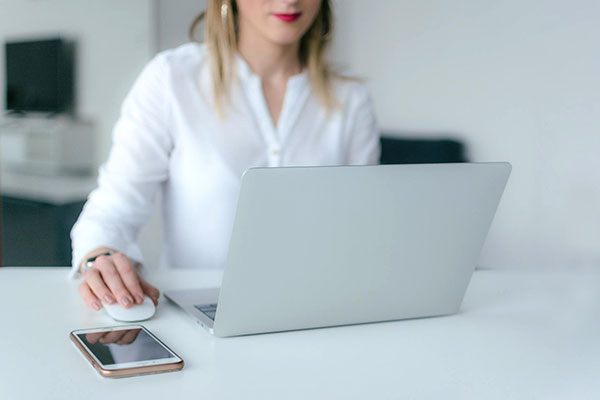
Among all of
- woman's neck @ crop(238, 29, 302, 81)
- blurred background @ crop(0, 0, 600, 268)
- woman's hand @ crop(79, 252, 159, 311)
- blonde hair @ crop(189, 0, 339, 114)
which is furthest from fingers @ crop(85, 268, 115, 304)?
blurred background @ crop(0, 0, 600, 268)

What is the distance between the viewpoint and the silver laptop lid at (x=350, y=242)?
2.74ft

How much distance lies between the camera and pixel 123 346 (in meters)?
0.83

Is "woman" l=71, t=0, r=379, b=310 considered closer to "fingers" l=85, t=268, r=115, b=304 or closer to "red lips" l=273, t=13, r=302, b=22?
"red lips" l=273, t=13, r=302, b=22

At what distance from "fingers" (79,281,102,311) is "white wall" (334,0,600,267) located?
1.91 meters

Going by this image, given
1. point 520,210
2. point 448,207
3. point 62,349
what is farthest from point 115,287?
point 520,210

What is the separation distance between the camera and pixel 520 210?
287 centimetres

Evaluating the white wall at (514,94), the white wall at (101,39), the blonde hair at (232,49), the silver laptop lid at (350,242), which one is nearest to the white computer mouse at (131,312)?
the silver laptop lid at (350,242)

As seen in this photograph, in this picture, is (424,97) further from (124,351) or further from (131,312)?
(124,351)

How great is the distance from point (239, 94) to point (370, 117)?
350mm

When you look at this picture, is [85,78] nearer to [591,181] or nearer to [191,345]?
[591,181]

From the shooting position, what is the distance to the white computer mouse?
97 cm

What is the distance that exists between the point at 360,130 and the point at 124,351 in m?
1.07

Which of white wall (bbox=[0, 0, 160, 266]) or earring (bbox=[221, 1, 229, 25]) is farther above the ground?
earring (bbox=[221, 1, 229, 25])

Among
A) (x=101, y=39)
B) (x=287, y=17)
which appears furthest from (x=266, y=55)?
(x=101, y=39)
